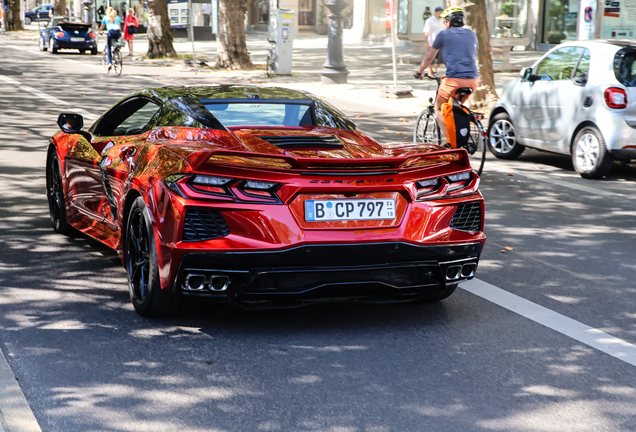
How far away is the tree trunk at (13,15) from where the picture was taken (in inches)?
2328

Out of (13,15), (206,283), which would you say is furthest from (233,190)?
(13,15)

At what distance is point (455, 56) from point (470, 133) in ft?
3.45

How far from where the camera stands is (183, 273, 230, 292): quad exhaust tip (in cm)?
441

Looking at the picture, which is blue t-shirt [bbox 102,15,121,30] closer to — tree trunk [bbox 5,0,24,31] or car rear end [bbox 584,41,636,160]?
car rear end [bbox 584,41,636,160]

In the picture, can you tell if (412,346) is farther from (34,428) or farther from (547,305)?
(34,428)

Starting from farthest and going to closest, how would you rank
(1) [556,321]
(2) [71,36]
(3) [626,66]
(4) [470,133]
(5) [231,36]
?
(2) [71,36] < (5) [231,36] < (4) [470,133] < (3) [626,66] < (1) [556,321]

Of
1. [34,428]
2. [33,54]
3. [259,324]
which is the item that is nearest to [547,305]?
[259,324]

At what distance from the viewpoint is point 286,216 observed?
171 inches

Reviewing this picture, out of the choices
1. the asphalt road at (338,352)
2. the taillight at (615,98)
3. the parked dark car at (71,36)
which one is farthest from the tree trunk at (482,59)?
the parked dark car at (71,36)

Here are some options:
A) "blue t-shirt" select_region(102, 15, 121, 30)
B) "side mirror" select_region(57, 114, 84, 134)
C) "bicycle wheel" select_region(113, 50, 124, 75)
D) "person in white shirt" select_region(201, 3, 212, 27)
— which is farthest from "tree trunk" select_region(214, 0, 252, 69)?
"side mirror" select_region(57, 114, 84, 134)

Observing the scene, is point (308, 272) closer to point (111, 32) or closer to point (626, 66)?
point (626, 66)

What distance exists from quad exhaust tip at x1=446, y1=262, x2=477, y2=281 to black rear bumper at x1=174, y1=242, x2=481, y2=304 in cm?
16

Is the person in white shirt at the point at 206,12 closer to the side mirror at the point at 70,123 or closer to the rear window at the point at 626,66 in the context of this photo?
the rear window at the point at 626,66

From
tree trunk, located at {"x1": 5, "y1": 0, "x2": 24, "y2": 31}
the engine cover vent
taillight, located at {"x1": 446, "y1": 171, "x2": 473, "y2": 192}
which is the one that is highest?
tree trunk, located at {"x1": 5, "y1": 0, "x2": 24, "y2": 31}
